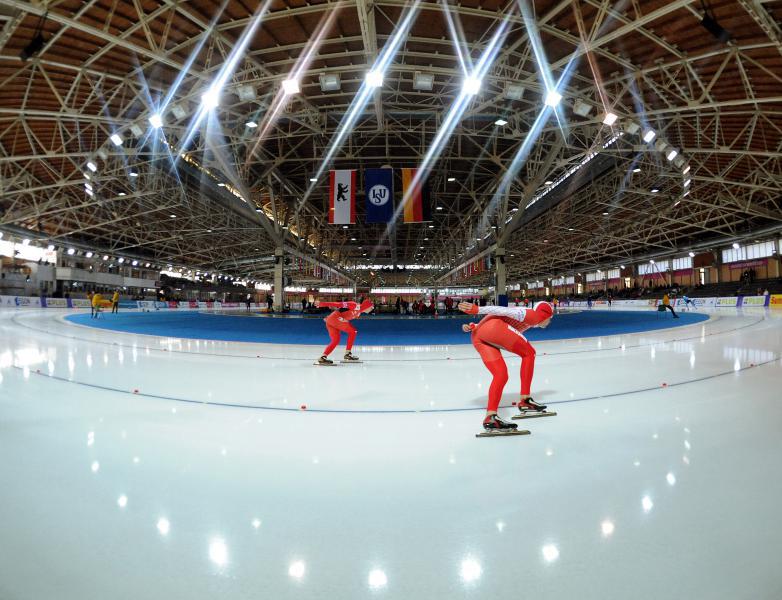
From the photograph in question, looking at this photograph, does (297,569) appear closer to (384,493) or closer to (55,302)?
(384,493)

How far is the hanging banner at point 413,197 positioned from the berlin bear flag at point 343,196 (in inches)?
102

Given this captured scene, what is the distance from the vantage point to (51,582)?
1.52m

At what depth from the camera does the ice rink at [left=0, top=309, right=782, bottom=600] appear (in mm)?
1573

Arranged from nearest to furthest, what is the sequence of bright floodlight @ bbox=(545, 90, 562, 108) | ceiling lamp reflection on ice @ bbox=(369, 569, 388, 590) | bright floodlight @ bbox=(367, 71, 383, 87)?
ceiling lamp reflection on ice @ bbox=(369, 569, 388, 590) → bright floodlight @ bbox=(367, 71, 383, 87) → bright floodlight @ bbox=(545, 90, 562, 108)

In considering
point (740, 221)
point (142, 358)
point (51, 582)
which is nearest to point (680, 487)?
point (51, 582)

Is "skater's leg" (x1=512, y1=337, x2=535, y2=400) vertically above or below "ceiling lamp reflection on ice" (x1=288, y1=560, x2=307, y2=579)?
above

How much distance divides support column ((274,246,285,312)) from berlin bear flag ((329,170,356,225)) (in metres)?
12.5

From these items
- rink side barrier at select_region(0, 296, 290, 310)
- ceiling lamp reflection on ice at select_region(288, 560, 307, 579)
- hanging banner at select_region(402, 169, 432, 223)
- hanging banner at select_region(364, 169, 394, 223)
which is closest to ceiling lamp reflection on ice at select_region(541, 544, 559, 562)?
ceiling lamp reflection on ice at select_region(288, 560, 307, 579)

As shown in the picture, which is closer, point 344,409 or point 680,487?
point 680,487

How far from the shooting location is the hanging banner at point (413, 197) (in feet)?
63.9

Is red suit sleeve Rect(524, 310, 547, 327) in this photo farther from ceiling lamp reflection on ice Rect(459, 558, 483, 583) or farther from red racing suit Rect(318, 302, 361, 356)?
red racing suit Rect(318, 302, 361, 356)

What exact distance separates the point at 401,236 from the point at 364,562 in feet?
156

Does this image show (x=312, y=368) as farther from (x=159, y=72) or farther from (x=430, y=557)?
(x=159, y=72)

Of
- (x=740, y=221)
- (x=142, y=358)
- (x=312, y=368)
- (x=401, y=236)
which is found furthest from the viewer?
(x=401, y=236)
